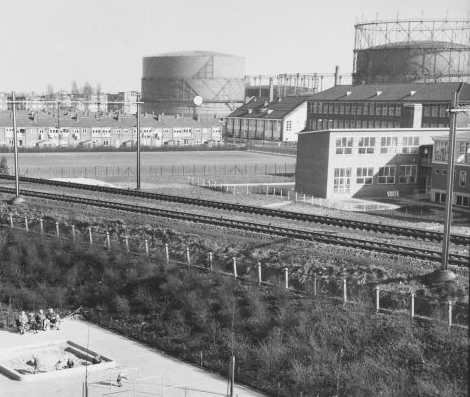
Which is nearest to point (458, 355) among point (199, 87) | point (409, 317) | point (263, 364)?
point (409, 317)

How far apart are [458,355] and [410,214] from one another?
1754cm

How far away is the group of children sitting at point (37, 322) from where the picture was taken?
21.7 m

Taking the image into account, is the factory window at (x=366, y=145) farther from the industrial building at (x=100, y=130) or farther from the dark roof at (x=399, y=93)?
the industrial building at (x=100, y=130)

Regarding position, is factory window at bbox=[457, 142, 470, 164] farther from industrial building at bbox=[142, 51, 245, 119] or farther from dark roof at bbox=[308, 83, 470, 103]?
industrial building at bbox=[142, 51, 245, 119]

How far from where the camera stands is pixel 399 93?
2347 inches

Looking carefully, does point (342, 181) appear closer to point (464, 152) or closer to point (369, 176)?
point (369, 176)

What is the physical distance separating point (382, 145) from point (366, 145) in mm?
1031

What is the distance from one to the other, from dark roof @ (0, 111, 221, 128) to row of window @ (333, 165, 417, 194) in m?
35.9

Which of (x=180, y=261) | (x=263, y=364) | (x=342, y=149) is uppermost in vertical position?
(x=342, y=149)

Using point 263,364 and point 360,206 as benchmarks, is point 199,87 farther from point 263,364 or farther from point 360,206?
point 263,364

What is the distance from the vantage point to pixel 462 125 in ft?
151

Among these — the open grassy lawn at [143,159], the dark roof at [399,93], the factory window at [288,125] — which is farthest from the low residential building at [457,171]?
the factory window at [288,125]

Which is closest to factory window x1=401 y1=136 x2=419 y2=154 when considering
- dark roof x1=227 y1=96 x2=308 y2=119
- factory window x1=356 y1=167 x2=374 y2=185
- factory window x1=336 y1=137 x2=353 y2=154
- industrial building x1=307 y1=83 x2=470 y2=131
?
factory window x1=356 y1=167 x2=374 y2=185

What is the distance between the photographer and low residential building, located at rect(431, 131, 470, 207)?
1372 inches
